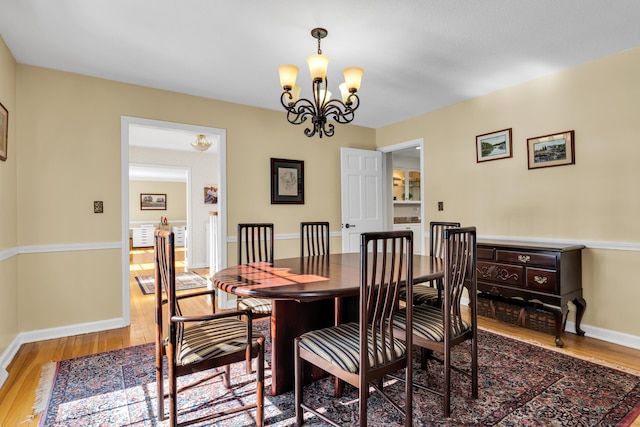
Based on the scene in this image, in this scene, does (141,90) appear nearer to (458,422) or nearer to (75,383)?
(75,383)

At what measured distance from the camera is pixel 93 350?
280 cm

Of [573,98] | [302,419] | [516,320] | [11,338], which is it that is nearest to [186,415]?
[302,419]

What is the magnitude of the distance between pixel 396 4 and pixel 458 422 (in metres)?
A: 2.47

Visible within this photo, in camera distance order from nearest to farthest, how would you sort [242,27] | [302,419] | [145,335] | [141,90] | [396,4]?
[302,419]
[396,4]
[242,27]
[145,335]
[141,90]

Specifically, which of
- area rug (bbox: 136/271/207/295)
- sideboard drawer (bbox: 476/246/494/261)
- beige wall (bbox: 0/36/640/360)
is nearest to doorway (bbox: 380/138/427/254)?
beige wall (bbox: 0/36/640/360)

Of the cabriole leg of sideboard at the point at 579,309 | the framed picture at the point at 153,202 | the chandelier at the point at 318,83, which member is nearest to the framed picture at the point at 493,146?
the cabriole leg of sideboard at the point at 579,309

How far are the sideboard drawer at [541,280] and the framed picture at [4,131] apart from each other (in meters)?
4.29

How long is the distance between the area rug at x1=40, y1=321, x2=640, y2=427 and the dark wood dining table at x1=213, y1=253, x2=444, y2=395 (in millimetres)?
225

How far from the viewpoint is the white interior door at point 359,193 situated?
480 cm

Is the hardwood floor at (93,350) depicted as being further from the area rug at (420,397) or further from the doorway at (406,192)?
the doorway at (406,192)

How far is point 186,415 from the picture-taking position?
187cm

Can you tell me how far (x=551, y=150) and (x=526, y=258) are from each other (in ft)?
3.65

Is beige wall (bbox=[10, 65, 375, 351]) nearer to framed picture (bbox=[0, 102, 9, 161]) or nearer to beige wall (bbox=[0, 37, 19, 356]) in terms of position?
beige wall (bbox=[0, 37, 19, 356])

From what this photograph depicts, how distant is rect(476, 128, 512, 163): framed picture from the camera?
364cm
